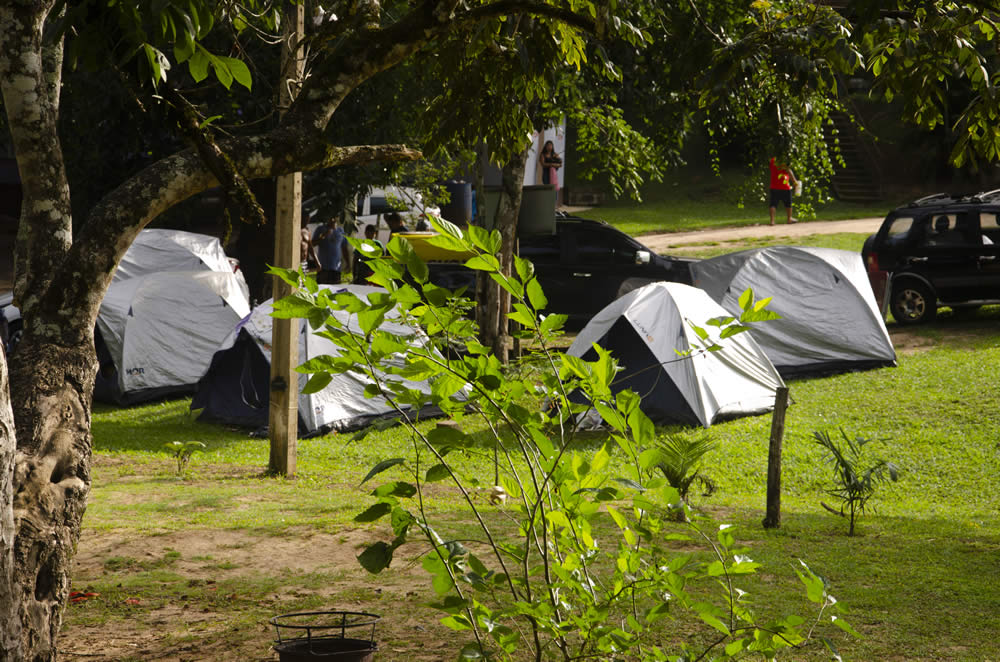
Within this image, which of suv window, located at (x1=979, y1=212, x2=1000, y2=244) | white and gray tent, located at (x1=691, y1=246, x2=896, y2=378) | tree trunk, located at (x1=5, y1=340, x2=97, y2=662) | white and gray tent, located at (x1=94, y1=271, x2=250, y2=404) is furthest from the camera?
suv window, located at (x1=979, y1=212, x2=1000, y2=244)

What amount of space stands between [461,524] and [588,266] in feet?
31.6

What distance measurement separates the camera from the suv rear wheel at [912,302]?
1625 cm

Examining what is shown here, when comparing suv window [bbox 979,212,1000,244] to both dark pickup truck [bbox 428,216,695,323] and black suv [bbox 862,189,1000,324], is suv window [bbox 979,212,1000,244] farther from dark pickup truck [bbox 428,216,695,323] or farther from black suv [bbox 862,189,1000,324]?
dark pickup truck [bbox 428,216,695,323]

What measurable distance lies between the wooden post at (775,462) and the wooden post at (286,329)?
13.4ft

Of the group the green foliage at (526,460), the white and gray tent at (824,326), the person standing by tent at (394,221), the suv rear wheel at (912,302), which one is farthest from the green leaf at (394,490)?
Answer: the person standing by tent at (394,221)

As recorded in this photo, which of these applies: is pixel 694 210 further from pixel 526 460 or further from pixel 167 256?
pixel 526 460

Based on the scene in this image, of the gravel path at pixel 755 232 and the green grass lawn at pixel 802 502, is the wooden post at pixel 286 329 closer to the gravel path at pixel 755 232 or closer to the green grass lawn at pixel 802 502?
the green grass lawn at pixel 802 502

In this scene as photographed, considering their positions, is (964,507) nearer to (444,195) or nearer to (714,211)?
(444,195)

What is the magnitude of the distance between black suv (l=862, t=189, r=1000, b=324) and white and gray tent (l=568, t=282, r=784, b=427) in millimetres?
4490

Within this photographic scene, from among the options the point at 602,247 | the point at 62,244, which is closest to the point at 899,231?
the point at 602,247

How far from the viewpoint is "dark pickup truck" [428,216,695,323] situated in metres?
16.8

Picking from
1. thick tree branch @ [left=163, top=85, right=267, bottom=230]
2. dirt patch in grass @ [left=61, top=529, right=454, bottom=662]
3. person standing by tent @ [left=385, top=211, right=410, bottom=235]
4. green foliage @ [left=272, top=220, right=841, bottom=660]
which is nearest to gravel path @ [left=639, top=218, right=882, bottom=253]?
person standing by tent @ [left=385, top=211, right=410, bottom=235]

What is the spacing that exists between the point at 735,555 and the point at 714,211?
28038mm

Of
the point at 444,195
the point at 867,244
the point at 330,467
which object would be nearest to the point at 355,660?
the point at 330,467
